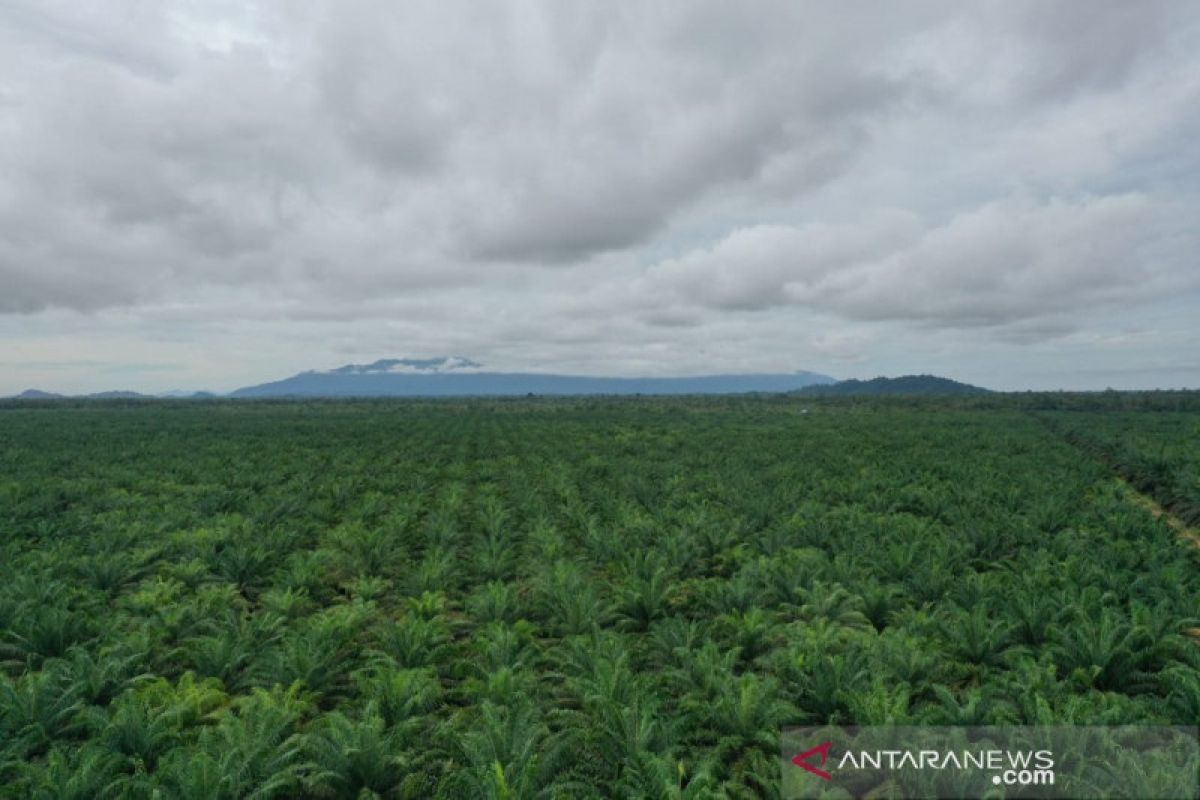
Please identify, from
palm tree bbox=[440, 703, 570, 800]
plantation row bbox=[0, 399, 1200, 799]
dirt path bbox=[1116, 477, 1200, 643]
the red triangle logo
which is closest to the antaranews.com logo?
the red triangle logo

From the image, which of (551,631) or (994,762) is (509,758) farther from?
(994,762)

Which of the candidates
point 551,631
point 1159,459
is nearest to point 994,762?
point 551,631

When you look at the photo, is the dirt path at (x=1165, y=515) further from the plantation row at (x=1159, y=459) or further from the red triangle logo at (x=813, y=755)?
the red triangle logo at (x=813, y=755)

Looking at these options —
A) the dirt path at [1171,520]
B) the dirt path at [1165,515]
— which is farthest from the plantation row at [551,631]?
the dirt path at [1165,515]

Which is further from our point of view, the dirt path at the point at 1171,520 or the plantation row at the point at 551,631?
the dirt path at the point at 1171,520

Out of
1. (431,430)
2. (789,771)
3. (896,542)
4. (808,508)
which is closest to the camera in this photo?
(789,771)

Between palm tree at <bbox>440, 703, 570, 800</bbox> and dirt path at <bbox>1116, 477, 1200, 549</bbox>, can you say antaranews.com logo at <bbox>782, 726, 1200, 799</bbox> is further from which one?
dirt path at <bbox>1116, 477, 1200, 549</bbox>

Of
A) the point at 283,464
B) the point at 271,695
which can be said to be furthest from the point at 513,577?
the point at 283,464

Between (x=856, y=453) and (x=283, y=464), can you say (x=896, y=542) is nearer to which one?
(x=856, y=453)
